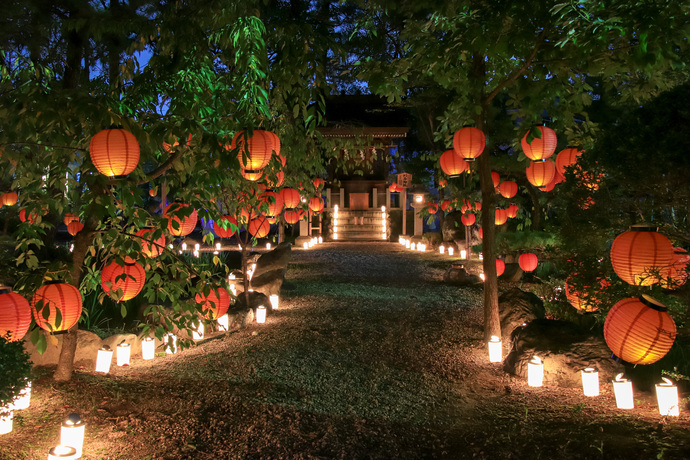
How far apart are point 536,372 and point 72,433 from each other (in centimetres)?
433

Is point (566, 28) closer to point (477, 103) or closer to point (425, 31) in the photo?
point (477, 103)

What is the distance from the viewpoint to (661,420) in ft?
13.2

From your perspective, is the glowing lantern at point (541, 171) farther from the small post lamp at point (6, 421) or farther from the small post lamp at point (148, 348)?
the small post lamp at point (6, 421)

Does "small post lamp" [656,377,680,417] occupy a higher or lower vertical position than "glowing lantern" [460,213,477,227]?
lower

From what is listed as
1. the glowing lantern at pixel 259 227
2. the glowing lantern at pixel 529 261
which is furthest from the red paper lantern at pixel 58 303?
the glowing lantern at pixel 529 261

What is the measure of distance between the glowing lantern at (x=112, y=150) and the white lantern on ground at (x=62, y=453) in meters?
2.02

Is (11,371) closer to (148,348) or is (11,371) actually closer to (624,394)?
Answer: (148,348)

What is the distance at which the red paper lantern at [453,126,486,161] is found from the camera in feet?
21.7

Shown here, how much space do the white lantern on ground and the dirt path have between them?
0.35 meters

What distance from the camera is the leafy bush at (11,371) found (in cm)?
345

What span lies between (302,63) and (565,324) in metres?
→ 4.18

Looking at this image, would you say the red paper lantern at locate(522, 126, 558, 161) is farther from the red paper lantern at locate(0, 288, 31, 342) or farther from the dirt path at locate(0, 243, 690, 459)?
the red paper lantern at locate(0, 288, 31, 342)

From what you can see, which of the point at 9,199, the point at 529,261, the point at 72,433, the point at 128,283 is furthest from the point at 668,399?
the point at 9,199

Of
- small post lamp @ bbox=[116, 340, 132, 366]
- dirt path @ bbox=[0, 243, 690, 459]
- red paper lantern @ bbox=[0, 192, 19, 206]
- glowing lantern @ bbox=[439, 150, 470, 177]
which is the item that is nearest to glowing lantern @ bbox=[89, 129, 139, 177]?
dirt path @ bbox=[0, 243, 690, 459]
